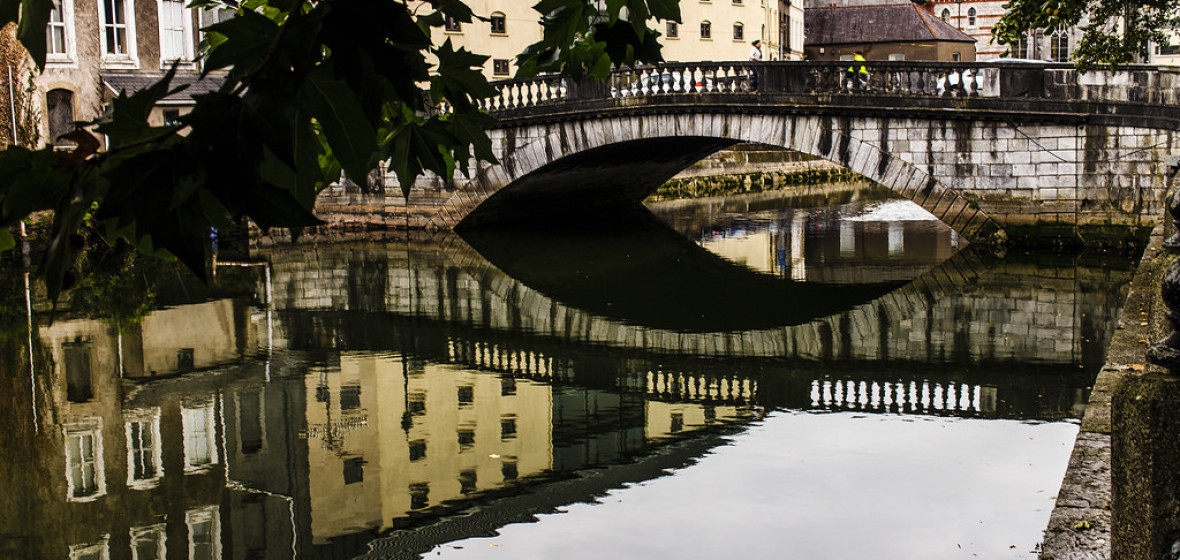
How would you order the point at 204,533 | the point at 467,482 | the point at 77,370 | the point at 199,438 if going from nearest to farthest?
the point at 204,533
the point at 467,482
the point at 199,438
the point at 77,370

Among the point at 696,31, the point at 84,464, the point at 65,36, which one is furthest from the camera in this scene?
the point at 696,31

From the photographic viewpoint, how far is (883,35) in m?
46.3

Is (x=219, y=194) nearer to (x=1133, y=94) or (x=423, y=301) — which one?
(x=423, y=301)

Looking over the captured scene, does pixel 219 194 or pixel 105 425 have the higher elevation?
pixel 219 194

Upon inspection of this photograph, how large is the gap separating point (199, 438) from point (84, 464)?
758 mm

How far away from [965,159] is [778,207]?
28.2ft

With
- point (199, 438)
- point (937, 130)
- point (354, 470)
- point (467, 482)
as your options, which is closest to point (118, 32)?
point (937, 130)

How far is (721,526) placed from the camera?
581cm

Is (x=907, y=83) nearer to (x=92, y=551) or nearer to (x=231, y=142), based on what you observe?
(x=92, y=551)

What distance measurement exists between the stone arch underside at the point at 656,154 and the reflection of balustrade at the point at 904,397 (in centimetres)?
766

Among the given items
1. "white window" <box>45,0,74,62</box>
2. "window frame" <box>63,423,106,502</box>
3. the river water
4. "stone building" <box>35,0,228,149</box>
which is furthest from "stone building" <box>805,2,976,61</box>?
"window frame" <box>63,423,106,502</box>

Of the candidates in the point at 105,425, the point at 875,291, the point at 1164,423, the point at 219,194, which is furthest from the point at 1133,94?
the point at 219,194

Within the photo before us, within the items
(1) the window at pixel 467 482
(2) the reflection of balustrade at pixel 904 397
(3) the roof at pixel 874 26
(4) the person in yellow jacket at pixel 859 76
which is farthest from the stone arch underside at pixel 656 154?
(3) the roof at pixel 874 26

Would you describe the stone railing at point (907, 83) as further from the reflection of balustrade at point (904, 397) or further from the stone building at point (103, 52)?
the stone building at point (103, 52)
